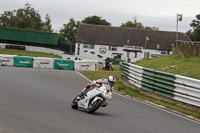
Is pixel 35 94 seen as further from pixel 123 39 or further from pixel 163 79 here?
pixel 123 39

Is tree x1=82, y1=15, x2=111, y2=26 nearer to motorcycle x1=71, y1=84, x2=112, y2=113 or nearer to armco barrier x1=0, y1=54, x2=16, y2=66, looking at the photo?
armco barrier x1=0, y1=54, x2=16, y2=66

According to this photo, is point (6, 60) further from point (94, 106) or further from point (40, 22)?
point (40, 22)

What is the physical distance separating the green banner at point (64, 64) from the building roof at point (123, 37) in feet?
130

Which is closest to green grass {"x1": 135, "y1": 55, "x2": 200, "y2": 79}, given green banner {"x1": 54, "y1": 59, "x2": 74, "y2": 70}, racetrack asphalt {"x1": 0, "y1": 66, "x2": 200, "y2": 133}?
racetrack asphalt {"x1": 0, "y1": 66, "x2": 200, "y2": 133}

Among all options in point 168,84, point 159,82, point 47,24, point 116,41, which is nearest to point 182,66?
point 159,82

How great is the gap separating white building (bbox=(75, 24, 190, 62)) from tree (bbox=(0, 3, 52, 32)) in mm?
32059

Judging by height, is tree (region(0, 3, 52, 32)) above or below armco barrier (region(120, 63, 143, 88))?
above

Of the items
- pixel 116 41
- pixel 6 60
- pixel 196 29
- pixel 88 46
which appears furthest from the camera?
pixel 196 29

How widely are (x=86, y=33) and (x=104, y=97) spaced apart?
63.6 m

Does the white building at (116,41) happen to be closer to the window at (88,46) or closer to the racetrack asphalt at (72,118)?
the window at (88,46)

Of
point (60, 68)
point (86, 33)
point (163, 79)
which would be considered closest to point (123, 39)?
point (86, 33)

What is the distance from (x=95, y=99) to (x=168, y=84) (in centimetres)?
688

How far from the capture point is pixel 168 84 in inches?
637

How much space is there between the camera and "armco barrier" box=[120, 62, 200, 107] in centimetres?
1444
